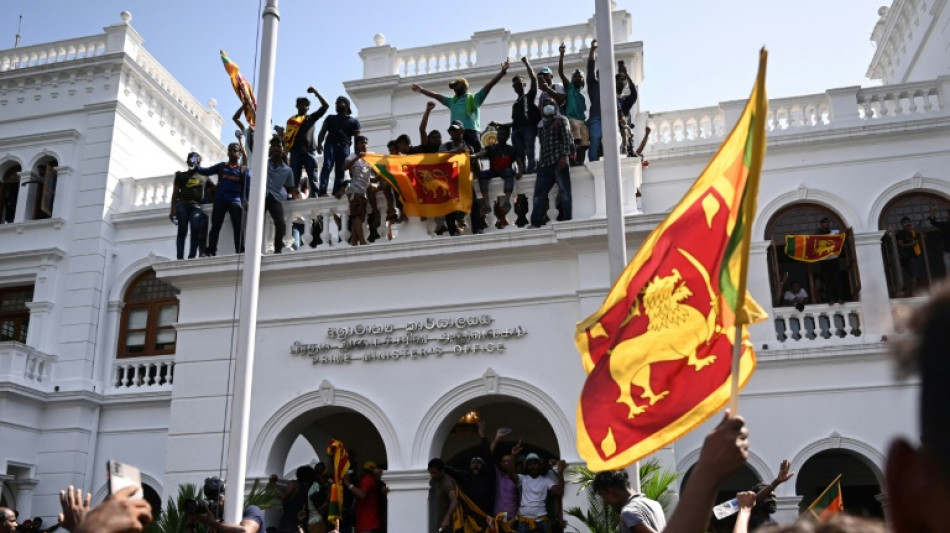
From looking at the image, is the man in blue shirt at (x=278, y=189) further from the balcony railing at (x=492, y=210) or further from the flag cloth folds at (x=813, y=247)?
the flag cloth folds at (x=813, y=247)

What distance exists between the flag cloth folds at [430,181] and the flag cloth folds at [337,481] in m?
2.90

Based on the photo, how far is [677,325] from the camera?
15.3ft

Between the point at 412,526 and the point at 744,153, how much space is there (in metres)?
7.23

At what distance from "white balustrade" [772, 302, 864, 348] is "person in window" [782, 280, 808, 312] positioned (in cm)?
9

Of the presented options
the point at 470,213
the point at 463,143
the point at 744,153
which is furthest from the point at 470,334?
the point at 744,153

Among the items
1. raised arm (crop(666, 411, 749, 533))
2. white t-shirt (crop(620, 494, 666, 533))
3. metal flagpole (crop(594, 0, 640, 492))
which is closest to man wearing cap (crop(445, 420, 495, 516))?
metal flagpole (crop(594, 0, 640, 492))

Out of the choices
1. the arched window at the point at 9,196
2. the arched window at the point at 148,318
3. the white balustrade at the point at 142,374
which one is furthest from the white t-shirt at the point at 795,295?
the arched window at the point at 9,196

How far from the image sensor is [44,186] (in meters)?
20.4

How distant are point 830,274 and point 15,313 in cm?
1609

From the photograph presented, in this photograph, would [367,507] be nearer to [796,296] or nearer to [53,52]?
[796,296]

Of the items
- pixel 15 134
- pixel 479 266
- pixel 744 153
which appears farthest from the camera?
pixel 15 134

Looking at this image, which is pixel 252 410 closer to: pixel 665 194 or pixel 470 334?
pixel 470 334

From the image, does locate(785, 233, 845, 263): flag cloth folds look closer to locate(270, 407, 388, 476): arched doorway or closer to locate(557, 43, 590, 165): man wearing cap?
locate(557, 43, 590, 165): man wearing cap

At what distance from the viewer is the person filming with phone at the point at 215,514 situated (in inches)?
229
